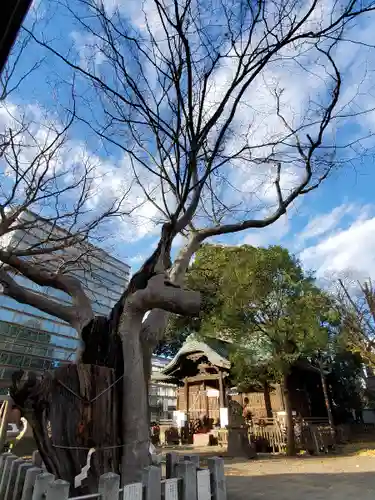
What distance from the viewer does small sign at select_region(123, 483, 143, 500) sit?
320 cm

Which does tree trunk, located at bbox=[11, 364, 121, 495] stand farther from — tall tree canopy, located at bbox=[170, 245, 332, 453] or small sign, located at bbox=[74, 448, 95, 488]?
tall tree canopy, located at bbox=[170, 245, 332, 453]

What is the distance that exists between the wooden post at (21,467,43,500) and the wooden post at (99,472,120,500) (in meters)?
0.99

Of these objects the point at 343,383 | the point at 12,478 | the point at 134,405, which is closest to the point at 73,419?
the point at 134,405

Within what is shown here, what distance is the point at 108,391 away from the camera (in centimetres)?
444

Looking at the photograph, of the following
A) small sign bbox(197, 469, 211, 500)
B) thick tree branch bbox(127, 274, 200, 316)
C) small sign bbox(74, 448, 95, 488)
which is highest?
thick tree branch bbox(127, 274, 200, 316)

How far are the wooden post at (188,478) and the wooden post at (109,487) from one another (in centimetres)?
99

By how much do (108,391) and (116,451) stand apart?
2.29 feet

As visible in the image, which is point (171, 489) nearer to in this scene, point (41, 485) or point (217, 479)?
point (217, 479)

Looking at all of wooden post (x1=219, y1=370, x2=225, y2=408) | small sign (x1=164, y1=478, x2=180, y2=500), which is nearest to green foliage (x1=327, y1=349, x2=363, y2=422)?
wooden post (x1=219, y1=370, x2=225, y2=408)

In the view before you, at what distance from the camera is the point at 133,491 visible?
10.7 ft

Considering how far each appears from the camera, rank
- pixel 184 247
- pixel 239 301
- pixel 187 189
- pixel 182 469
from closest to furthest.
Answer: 1. pixel 182 469
2. pixel 187 189
3. pixel 184 247
4. pixel 239 301

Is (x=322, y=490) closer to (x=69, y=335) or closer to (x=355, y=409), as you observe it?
(x=355, y=409)

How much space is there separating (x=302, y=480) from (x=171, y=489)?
4884mm

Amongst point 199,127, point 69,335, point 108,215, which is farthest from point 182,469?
point 69,335
